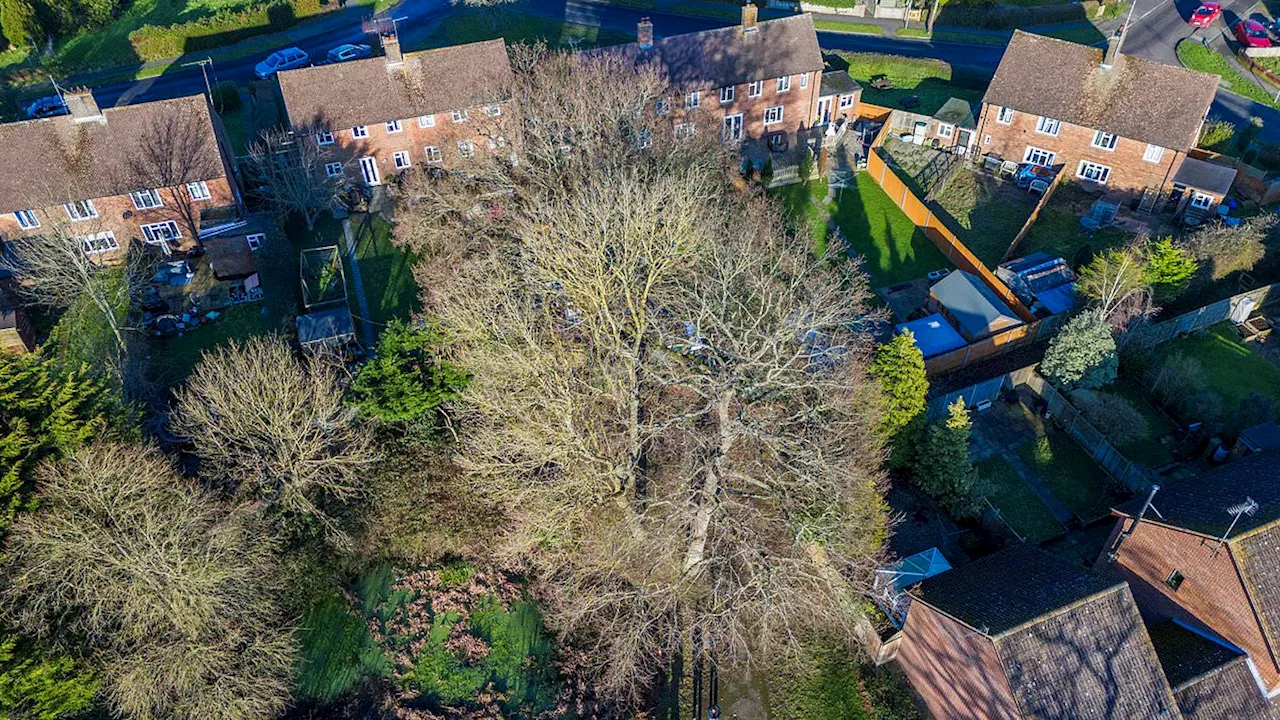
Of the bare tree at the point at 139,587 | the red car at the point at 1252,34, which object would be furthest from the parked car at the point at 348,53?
the red car at the point at 1252,34

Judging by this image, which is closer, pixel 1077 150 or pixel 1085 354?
pixel 1085 354

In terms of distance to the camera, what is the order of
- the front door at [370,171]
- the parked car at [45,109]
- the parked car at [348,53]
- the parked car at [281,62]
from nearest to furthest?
the front door at [370,171] → the parked car at [45,109] → the parked car at [281,62] → the parked car at [348,53]

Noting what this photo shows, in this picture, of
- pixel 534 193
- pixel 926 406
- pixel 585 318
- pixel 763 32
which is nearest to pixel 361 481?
pixel 585 318

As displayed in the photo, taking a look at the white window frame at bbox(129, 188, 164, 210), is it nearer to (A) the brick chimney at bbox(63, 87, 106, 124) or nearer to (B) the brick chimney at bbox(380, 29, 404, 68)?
(A) the brick chimney at bbox(63, 87, 106, 124)

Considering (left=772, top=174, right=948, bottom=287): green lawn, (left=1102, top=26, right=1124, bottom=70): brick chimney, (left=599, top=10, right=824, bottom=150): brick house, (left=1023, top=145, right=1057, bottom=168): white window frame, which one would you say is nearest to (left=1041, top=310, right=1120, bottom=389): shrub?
(left=772, top=174, right=948, bottom=287): green lawn

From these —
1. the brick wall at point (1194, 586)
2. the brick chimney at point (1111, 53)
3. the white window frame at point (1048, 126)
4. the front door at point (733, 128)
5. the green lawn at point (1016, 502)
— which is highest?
the brick chimney at point (1111, 53)

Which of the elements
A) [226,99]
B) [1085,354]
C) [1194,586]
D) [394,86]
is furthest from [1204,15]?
[226,99]

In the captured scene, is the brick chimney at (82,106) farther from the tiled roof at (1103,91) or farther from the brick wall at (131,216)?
the tiled roof at (1103,91)

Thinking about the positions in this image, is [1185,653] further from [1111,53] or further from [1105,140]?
[1111,53]
